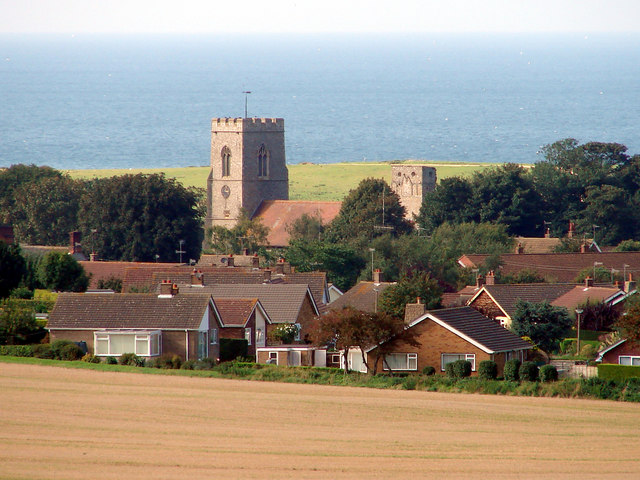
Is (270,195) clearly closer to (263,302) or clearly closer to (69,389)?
(263,302)

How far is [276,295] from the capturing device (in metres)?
58.6

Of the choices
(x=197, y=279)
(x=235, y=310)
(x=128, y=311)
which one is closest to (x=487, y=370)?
(x=235, y=310)

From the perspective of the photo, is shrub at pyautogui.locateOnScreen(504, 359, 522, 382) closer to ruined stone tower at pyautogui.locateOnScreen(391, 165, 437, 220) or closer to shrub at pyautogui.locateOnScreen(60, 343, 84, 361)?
shrub at pyautogui.locateOnScreen(60, 343, 84, 361)

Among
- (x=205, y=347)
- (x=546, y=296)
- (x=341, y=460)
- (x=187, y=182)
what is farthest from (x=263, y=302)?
(x=187, y=182)

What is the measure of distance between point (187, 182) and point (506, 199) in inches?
3052

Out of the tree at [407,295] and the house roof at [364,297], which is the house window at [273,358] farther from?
the house roof at [364,297]

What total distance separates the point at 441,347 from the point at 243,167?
243 ft

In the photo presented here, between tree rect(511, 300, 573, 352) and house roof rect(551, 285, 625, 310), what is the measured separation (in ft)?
16.4

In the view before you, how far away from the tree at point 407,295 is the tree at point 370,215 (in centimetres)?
4215

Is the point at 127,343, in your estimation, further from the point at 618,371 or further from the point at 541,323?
the point at 618,371

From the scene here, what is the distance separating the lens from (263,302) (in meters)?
58.3

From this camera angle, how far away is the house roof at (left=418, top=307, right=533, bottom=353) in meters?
49.1

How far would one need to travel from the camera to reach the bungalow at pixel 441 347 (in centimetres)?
4888

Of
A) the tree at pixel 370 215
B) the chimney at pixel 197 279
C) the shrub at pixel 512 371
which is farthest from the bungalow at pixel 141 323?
the tree at pixel 370 215
